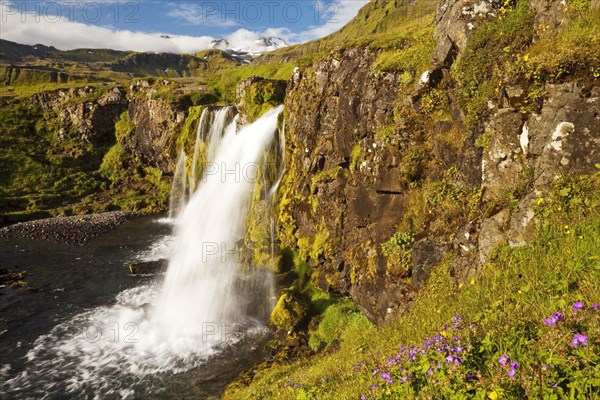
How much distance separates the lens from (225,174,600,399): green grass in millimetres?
3053

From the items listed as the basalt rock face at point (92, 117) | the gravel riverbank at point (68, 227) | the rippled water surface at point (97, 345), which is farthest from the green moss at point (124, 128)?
the rippled water surface at point (97, 345)

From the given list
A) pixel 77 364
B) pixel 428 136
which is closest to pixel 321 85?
pixel 428 136

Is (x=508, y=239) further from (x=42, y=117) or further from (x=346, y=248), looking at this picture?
(x=42, y=117)

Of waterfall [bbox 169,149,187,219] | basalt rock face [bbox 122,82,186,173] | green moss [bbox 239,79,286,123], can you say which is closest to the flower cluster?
green moss [bbox 239,79,286,123]

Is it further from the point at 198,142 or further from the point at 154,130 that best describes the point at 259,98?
the point at 154,130

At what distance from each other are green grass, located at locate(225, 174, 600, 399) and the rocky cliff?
769 mm

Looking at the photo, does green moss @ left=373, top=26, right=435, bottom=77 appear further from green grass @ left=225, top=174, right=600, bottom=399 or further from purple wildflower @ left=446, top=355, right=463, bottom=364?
purple wildflower @ left=446, top=355, right=463, bottom=364

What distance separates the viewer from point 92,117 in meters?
72.6

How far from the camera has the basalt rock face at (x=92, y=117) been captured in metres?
72.5

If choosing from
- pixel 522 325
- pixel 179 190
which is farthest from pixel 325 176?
pixel 179 190

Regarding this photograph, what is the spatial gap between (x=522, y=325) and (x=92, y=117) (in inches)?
3321

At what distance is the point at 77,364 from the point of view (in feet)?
59.8

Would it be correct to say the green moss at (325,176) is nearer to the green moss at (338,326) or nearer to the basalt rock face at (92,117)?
the green moss at (338,326)

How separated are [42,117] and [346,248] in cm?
8645
